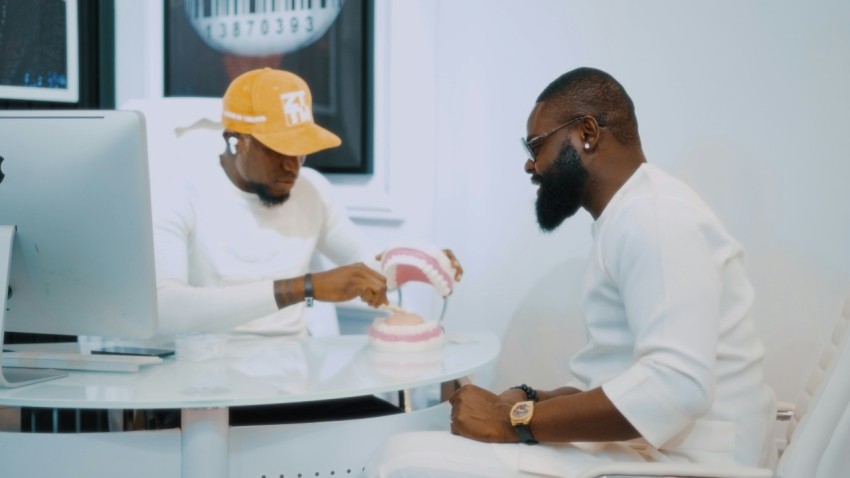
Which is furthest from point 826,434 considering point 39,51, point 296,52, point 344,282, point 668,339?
point 39,51

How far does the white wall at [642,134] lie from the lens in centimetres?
260

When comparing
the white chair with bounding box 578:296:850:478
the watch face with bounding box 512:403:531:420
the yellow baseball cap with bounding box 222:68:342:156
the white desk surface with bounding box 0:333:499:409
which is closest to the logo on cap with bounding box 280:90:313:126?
the yellow baseball cap with bounding box 222:68:342:156

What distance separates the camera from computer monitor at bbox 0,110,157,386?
1.78 meters

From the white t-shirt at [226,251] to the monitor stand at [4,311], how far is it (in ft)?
1.45

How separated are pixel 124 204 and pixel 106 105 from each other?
2313 millimetres

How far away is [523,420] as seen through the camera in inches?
69.6

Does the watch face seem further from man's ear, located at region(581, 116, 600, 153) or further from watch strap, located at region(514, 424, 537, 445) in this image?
man's ear, located at region(581, 116, 600, 153)

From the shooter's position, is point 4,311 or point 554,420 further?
point 4,311

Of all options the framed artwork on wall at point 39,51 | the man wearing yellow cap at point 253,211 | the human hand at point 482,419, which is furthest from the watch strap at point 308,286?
the framed artwork on wall at point 39,51

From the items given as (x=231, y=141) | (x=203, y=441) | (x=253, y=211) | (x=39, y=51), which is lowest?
(x=203, y=441)

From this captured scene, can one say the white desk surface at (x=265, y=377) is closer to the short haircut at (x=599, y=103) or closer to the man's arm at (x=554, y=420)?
the man's arm at (x=554, y=420)

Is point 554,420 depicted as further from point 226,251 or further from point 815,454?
point 226,251

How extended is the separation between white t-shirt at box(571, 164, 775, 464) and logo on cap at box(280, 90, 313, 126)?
1.09m

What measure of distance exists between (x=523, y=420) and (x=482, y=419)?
9cm
